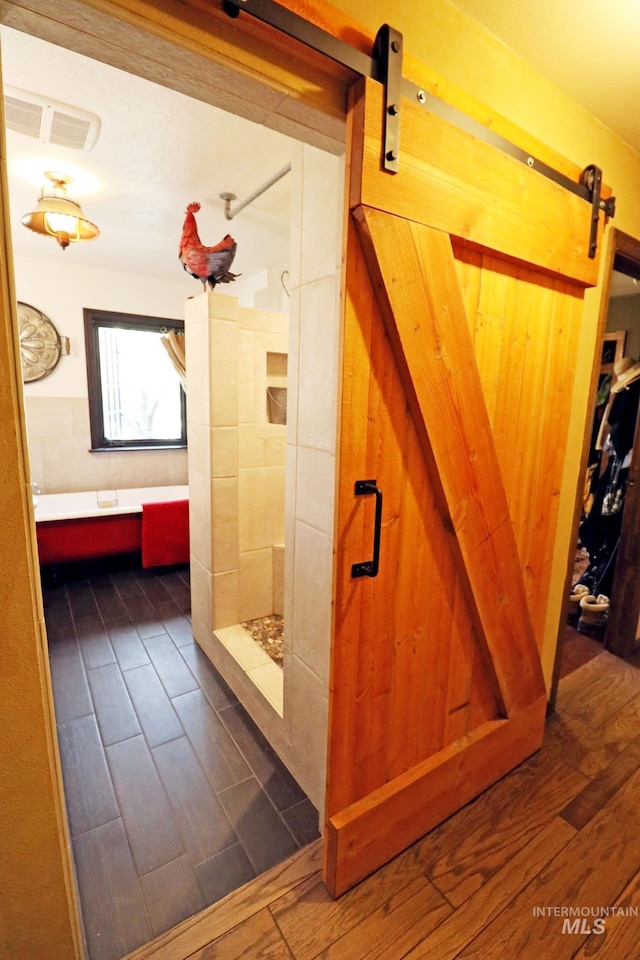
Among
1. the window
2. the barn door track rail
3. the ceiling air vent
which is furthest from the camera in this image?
the window

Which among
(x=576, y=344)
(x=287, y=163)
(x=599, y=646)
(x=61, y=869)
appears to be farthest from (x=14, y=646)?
(x=599, y=646)

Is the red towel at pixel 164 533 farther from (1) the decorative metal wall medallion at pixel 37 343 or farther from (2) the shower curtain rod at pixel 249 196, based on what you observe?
(2) the shower curtain rod at pixel 249 196

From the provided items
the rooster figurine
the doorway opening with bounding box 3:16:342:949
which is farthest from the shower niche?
the doorway opening with bounding box 3:16:342:949

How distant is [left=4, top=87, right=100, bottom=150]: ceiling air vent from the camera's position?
1.69m

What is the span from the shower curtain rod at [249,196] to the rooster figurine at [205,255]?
34 cm

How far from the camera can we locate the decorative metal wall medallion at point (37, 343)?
3.81 m

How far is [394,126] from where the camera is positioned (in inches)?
37.5

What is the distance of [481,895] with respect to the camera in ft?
4.23

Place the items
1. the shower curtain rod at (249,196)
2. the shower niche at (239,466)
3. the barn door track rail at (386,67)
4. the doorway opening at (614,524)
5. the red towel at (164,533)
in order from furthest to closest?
the red towel at (164,533)
the doorway opening at (614,524)
the shower niche at (239,466)
the shower curtain rod at (249,196)
the barn door track rail at (386,67)

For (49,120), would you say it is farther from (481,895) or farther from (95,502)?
(481,895)

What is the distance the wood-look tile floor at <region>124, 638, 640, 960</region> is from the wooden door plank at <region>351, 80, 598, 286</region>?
1.91 meters

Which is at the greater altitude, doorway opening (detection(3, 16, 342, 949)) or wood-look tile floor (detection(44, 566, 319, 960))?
doorway opening (detection(3, 16, 342, 949))

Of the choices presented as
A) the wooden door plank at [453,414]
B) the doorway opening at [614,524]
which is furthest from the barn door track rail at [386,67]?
the doorway opening at [614,524]

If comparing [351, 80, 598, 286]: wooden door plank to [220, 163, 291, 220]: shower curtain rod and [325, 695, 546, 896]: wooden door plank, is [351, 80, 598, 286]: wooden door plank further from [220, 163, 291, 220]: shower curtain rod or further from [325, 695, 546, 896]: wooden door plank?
[325, 695, 546, 896]: wooden door plank
